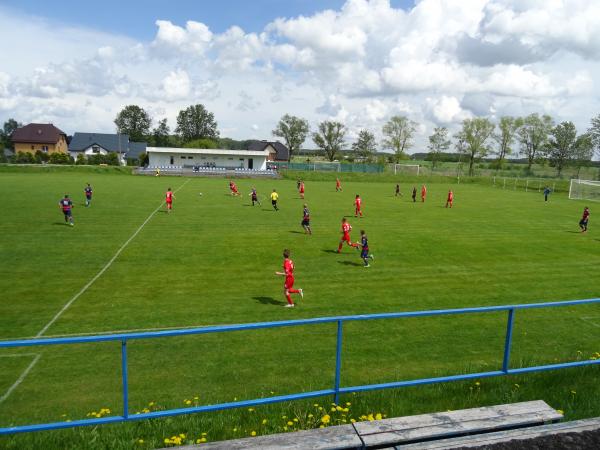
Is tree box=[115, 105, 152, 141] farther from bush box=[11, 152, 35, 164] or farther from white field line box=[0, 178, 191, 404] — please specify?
white field line box=[0, 178, 191, 404]

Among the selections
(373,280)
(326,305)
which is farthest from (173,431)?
(373,280)

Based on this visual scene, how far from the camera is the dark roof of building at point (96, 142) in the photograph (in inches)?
4252

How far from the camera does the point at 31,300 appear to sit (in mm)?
14391

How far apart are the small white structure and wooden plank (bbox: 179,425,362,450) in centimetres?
7278

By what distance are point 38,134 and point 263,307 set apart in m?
111

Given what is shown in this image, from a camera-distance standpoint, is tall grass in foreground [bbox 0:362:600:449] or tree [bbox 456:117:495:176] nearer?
tall grass in foreground [bbox 0:362:600:449]

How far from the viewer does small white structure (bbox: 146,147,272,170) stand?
251 feet

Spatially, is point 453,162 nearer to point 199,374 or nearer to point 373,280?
point 373,280

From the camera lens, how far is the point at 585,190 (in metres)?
54.4

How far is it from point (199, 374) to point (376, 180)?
211 ft

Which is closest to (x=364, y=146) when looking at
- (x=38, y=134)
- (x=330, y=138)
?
(x=330, y=138)

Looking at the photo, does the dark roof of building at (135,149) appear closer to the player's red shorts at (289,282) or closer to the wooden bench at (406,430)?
the player's red shorts at (289,282)

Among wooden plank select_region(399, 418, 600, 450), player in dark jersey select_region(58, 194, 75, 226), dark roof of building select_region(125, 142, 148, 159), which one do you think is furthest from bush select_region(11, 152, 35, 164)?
wooden plank select_region(399, 418, 600, 450)

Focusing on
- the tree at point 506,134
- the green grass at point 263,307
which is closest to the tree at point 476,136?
the tree at point 506,134
